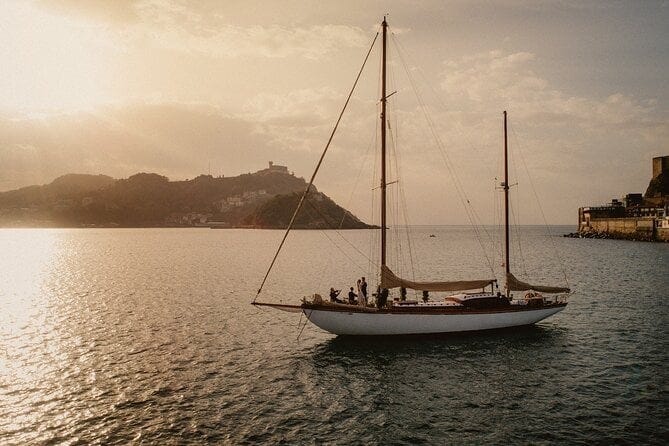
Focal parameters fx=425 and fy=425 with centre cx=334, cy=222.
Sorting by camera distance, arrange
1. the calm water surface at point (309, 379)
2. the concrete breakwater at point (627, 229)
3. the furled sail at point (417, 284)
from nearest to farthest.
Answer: the calm water surface at point (309, 379) < the furled sail at point (417, 284) < the concrete breakwater at point (627, 229)

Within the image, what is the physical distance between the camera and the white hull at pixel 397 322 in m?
28.0

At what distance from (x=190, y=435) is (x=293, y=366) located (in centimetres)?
893

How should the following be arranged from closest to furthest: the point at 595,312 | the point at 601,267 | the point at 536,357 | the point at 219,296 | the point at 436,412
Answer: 1. the point at 436,412
2. the point at 536,357
3. the point at 595,312
4. the point at 219,296
5. the point at 601,267

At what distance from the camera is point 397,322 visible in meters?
28.6

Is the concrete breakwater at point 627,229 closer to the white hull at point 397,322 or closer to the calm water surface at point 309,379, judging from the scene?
the calm water surface at point 309,379

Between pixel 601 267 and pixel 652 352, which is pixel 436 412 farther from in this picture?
pixel 601 267

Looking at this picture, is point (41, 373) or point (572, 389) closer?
point (572, 389)

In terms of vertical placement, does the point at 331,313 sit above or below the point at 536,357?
above

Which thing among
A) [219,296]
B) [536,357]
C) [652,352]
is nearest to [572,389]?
[536,357]

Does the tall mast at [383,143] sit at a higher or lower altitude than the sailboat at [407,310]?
higher

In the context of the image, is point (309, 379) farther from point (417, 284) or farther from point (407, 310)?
point (417, 284)

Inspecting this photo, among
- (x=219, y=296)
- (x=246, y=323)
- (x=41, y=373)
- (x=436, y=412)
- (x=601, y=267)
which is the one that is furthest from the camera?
(x=601, y=267)

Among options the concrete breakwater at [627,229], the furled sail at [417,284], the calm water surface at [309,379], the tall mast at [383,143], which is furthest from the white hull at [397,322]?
the concrete breakwater at [627,229]

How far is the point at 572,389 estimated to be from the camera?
Result: 21.2 m
